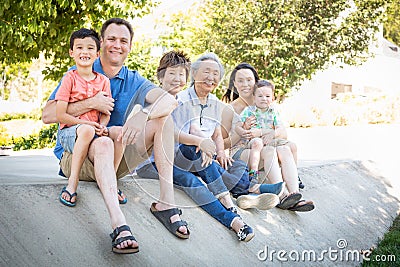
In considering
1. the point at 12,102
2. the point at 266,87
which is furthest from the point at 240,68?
the point at 12,102

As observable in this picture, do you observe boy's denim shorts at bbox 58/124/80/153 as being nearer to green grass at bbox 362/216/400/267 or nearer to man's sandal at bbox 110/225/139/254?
man's sandal at bbox 110/225/139/254

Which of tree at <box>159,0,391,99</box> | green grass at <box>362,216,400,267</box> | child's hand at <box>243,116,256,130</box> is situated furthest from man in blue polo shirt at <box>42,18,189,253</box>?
tree at <box>159,0,391,99</box>

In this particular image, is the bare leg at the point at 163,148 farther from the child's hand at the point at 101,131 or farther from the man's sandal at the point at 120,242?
the man's sandal at the point at 120,242

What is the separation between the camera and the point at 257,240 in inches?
183

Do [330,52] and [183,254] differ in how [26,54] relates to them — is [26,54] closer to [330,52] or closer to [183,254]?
[183,254]

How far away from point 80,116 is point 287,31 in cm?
1438

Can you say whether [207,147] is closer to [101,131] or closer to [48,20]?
[101,131]

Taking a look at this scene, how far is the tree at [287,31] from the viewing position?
1764 cm

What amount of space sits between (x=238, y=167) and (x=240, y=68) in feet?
2.50

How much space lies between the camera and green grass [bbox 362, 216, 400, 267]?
4.96 meters

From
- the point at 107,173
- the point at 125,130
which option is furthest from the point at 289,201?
the point at 107,173

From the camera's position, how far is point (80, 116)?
3898 millimetres

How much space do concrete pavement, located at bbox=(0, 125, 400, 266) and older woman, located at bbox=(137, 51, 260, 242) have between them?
0.09 m

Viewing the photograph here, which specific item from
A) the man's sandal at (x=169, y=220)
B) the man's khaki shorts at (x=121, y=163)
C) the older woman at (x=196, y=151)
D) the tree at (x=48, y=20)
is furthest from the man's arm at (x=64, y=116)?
the tree at (x=48, y=20)
